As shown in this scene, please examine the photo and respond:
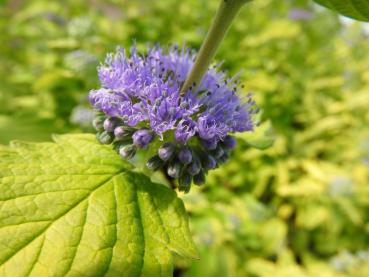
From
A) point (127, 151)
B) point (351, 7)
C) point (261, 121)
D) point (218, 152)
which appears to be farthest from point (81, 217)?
point (261, 121)

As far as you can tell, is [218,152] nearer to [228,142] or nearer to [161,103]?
[228,142]

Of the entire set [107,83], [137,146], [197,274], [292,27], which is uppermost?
[107,83]

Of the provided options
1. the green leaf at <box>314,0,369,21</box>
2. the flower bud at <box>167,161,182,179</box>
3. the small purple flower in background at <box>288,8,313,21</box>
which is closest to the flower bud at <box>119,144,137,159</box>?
the flower bud at <box>167,161,182,179</box>

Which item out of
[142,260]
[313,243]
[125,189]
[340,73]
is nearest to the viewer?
[142,260]

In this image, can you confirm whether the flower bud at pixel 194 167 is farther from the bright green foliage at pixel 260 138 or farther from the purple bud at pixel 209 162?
the bright green foliage at pixel 260 138

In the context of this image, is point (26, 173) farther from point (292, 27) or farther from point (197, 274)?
point (292, 27)

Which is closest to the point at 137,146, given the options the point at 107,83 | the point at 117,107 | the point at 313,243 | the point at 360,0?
the point at 117,107
